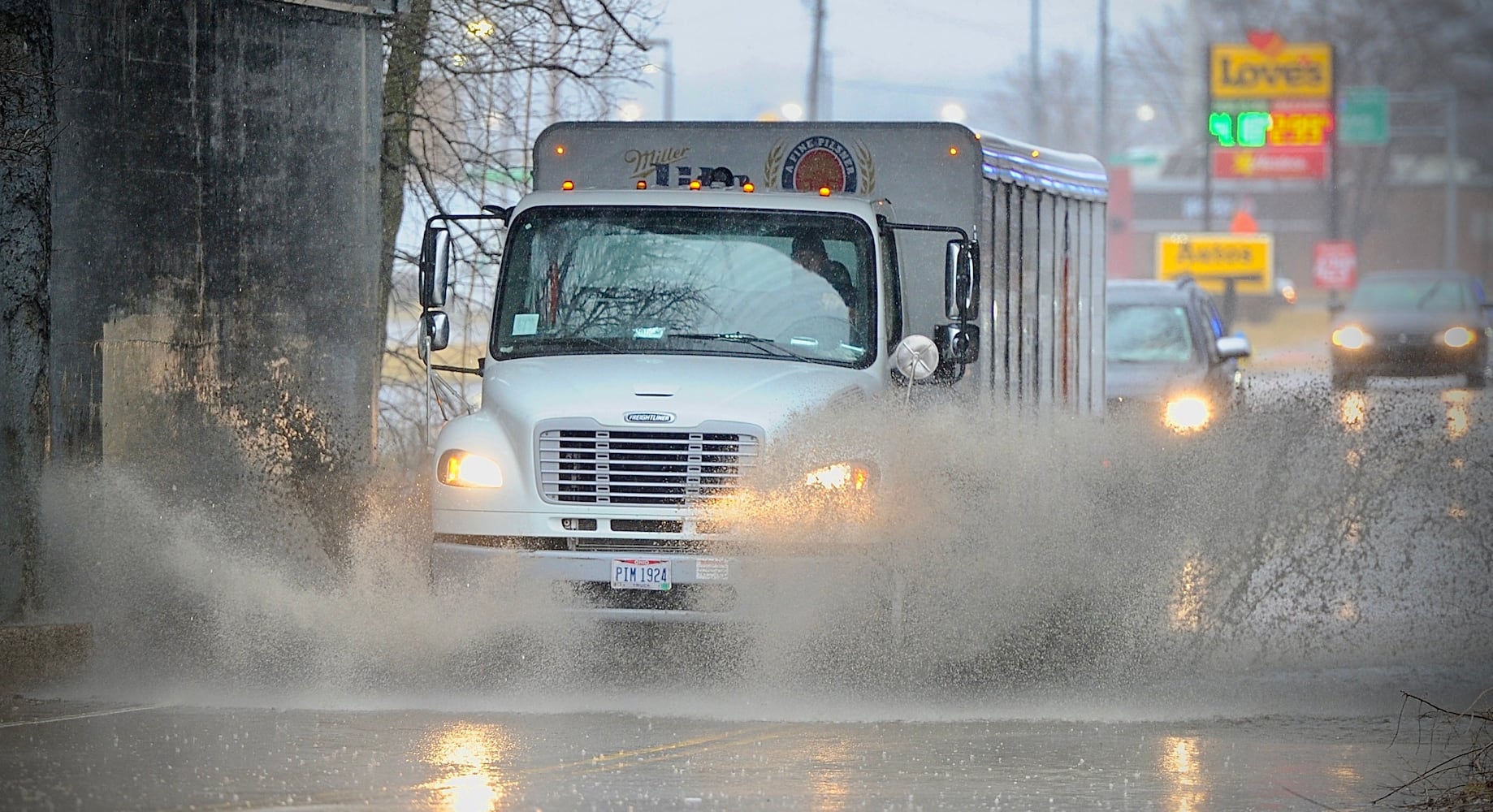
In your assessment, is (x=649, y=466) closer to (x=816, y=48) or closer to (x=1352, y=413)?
(x=1352, y=413)

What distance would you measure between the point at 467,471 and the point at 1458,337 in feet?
89.3

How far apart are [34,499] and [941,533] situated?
4.51 metres

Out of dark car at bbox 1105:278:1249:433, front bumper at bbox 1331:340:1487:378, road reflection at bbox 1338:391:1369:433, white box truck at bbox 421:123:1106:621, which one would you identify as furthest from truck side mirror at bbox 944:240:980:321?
front bumper at bbox 1331:340:1487:378

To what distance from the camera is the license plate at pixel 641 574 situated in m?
9.63

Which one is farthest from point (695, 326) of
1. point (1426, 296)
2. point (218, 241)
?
point (1426, 296)

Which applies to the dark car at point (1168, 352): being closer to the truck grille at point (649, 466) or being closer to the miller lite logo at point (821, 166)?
the miller lite logo at point (821, 166)

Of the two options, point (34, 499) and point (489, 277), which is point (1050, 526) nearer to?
point (34, 499)

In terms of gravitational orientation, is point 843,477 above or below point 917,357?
below

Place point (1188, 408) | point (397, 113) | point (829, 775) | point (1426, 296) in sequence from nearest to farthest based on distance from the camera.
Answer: point (829, 775)
point (397, 113)
point (1188, 408)
point (1426, 296)

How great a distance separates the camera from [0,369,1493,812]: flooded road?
7500 mm

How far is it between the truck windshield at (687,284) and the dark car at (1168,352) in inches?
290

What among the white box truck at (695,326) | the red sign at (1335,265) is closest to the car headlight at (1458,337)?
the red sign at (1335,265)

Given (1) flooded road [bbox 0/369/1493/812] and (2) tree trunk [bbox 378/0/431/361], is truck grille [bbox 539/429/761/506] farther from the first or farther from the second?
(2) tree trunk [bbox 378/0/431/361]

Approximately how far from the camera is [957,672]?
9.92 m
